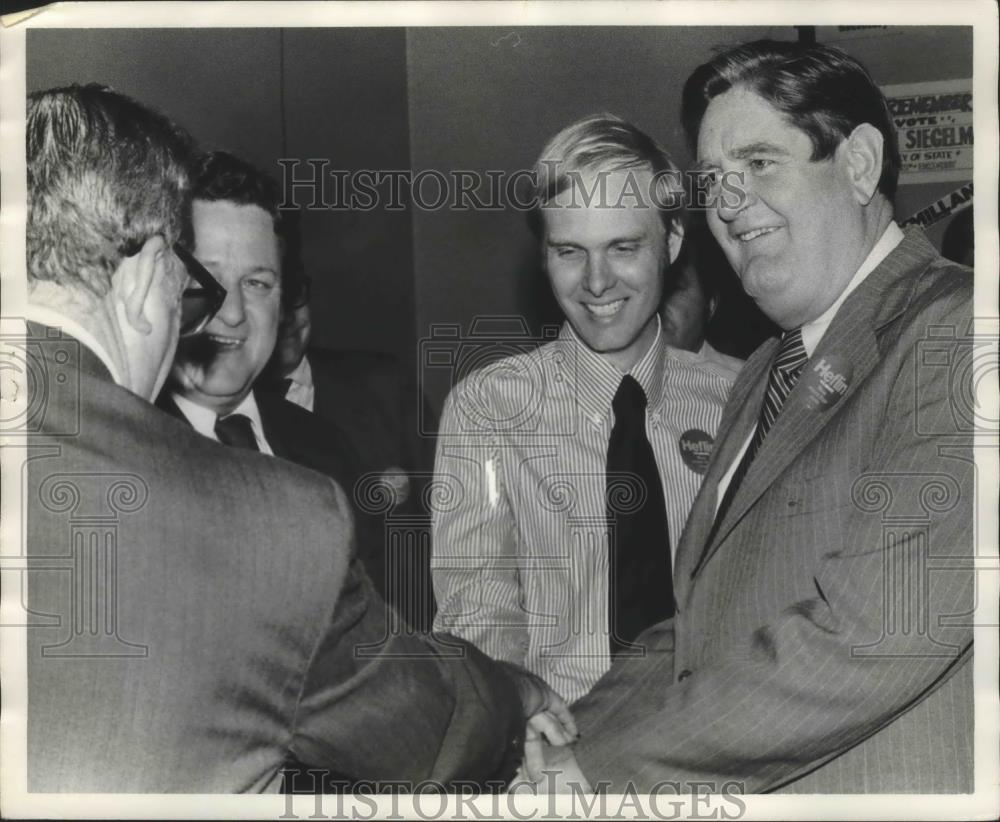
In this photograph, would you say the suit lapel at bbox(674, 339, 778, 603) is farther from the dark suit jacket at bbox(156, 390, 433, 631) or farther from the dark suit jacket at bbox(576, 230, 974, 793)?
the dark suit jacket at bbox(156, 390, 433, 631)

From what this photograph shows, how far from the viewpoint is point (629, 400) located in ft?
8.50

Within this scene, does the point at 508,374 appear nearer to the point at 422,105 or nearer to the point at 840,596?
the point at 422,105

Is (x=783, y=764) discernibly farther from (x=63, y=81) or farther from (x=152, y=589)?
(x=63, y=81)

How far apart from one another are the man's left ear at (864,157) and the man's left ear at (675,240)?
356 mm

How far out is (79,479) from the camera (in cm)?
245

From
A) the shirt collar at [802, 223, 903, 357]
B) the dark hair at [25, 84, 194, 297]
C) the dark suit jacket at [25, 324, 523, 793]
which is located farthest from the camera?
the shirt collar at [802, 223, 903, 357]

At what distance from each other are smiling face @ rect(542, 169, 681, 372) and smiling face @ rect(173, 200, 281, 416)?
58cm

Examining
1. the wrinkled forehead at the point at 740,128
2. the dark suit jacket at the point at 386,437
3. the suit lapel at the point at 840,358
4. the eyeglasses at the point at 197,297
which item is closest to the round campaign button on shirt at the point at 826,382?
the suit lapel at the point at 840,358

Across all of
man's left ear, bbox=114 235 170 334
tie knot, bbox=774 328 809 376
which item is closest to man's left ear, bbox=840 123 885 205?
tie knot, bbox=774 328 809 376

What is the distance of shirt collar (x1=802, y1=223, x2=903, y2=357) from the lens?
250 cm

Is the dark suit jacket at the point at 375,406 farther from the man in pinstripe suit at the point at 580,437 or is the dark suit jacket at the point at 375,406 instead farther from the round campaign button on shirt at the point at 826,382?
the round campaign button on shirt at the point at 826,382

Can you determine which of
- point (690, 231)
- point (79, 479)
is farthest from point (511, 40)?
point (79, 479)

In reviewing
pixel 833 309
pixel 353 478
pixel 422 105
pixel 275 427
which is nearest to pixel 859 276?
pixel 833 309

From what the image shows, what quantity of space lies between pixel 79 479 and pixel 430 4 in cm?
119
